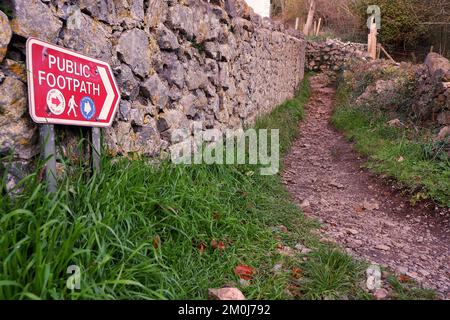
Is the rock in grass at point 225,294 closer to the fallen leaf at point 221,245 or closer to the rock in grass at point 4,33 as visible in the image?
the fallen leaf at point 221,245

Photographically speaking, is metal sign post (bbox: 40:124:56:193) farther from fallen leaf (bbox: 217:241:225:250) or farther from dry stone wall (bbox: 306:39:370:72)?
dry stone wall (bbox: 306:39:370:72)

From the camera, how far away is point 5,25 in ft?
5.09

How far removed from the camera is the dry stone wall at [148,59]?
1653 mm

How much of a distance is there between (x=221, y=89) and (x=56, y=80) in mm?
2608

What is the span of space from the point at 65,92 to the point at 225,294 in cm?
141

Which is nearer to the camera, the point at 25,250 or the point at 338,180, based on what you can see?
the point at 25,250

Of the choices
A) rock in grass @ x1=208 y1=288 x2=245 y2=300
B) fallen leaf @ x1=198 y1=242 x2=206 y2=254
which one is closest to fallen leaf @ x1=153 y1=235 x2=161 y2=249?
fallen leaf @ x1=198 y1=242 x2=206 y2=254

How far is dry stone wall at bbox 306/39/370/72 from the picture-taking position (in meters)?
12.4

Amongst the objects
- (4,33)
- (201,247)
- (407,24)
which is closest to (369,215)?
(201,247)

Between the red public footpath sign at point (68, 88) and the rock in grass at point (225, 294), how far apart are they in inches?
48.0

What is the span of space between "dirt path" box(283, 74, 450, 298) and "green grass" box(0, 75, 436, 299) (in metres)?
0.41

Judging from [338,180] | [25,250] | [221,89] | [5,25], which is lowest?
[338,180]
